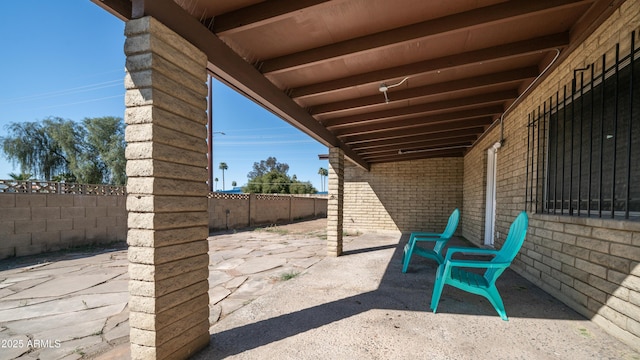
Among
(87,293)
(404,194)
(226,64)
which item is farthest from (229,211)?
(226,64)

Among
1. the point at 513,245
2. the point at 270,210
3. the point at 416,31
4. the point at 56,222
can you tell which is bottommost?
the point at 270,210

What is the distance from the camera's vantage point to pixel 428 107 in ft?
14.3

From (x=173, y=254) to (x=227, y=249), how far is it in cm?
509

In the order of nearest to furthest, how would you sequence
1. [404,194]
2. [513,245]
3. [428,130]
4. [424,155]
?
[513,245]
[428,130]
[424,155]
[404,194]

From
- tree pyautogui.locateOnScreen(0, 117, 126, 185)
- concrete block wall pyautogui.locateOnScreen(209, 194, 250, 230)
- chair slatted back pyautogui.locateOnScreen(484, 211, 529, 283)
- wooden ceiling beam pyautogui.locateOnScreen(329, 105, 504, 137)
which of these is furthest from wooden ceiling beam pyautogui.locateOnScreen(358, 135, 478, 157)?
tree pyautogui.locateOnScreen(0, 117, 126, 185)

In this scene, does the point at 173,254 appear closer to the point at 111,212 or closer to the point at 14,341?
the point at 14,341

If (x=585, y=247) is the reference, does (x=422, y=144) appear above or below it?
above

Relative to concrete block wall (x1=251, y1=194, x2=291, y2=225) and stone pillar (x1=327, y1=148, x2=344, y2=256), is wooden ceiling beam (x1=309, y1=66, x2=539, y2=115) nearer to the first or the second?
stone pillar (x1=327, y1=148, x2=344, y2=256)

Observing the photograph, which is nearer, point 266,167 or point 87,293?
point 87,293

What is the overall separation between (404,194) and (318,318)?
710 cm

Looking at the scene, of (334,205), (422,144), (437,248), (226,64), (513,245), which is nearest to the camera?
(226,64)

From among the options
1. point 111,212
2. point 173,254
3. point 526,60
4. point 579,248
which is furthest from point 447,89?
point 111,212

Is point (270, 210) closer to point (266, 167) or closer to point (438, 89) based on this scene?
point (438, 89)

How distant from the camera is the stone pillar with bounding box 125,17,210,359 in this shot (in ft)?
5.64
